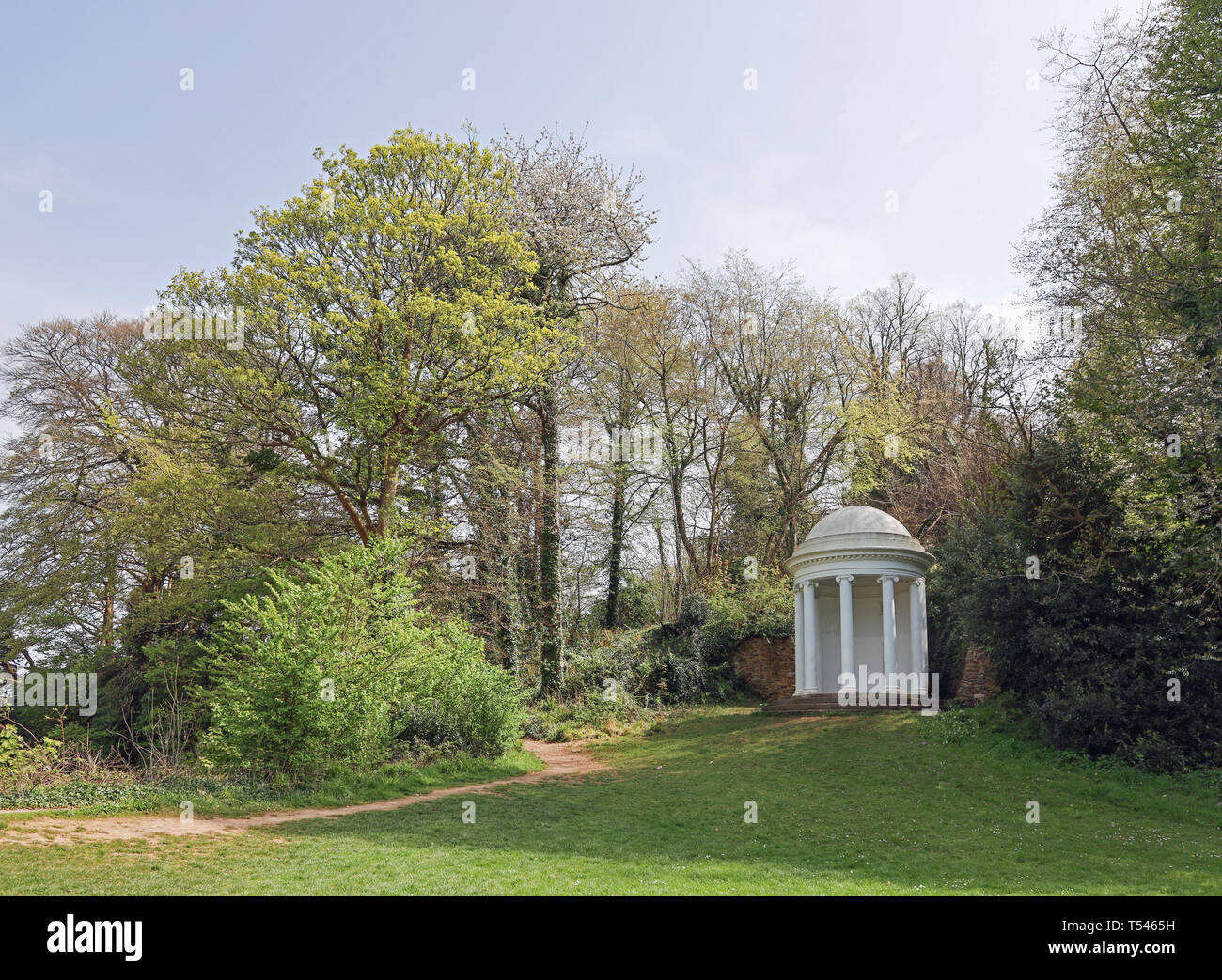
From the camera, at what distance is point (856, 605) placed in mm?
24594

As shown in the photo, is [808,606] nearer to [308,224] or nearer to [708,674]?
[708,674]

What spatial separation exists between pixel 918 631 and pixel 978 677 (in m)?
2.32

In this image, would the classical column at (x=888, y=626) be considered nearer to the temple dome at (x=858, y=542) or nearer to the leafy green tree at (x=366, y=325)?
the temple dome at (x=858, y=542)

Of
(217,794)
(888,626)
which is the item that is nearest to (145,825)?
(217,794)

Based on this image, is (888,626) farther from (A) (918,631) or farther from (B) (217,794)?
(B) (217,794)

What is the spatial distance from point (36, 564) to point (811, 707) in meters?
20.3

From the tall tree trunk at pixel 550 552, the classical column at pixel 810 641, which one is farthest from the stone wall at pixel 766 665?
the tall tree trunk at pixel 550 552

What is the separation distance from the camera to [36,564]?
Result: 2191 centimetres

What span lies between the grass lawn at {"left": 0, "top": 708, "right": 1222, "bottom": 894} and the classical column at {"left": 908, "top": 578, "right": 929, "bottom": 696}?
5350 mm

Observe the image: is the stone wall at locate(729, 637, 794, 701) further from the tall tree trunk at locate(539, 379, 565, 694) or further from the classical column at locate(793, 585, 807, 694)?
the tall tree trunk at locate(539, 379, 565, 694)

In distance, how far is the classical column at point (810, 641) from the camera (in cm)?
2284

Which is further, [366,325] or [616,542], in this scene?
[616,542]

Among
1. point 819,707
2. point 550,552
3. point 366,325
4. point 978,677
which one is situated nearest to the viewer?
point 366,325
